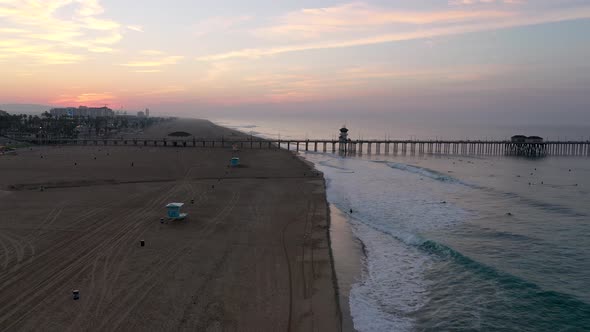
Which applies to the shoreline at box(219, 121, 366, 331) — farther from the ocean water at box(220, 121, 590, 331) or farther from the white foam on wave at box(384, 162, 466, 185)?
the white foam on wave at box(384, 162, 466, 185)

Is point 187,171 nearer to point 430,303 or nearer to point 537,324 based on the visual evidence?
point 430,303

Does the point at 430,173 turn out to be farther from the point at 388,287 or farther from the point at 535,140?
the point at 535,140

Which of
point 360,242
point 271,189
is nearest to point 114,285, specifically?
point 360,242

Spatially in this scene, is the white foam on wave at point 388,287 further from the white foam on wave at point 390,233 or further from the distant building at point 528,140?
the distant building at point 528,140

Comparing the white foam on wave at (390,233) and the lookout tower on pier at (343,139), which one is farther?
the lookout tower on pier at (343,139)

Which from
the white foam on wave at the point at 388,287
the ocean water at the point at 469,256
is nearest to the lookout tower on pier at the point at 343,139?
the ocean water at the point at 469,256

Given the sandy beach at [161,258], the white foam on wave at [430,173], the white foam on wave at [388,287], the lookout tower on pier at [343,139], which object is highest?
the lookout tower on pier at [343,139]

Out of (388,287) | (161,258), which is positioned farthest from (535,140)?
(161,258)

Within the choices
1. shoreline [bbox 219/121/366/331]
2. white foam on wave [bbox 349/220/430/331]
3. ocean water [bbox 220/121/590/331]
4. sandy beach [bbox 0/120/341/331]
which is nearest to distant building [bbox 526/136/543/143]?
ocean water [bbox 220/121/590/331]
